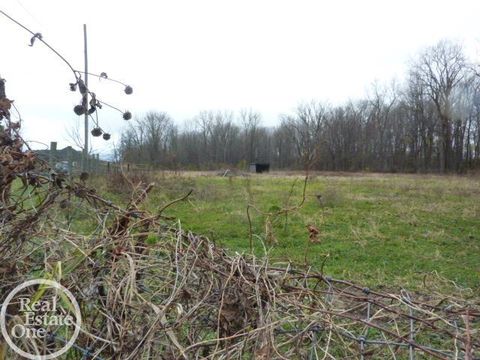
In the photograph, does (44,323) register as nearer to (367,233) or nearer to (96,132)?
(96,132)

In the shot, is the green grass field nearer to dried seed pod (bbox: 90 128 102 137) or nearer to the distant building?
dried seed pod (bbox: 90 128 102 137)

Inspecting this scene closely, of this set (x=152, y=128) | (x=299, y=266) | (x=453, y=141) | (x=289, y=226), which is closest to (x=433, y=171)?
(x=453, y=141)

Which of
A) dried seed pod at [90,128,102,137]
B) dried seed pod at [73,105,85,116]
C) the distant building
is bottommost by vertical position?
the distant building

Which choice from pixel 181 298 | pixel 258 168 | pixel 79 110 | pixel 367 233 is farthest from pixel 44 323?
pixel 258 168

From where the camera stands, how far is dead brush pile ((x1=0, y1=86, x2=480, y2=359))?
127cm

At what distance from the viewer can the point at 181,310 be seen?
128cm

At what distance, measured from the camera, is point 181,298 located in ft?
4.43

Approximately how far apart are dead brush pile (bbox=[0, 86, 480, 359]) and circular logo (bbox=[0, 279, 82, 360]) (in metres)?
0.03

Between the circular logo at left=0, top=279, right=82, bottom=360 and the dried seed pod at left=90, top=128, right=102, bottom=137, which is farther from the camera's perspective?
the dried seed pod at left=90, top=128, right=102, bottom=137

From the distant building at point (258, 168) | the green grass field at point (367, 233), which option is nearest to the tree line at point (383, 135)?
the distant building at point (258, 168)

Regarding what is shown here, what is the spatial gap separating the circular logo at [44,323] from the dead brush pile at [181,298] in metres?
0.03

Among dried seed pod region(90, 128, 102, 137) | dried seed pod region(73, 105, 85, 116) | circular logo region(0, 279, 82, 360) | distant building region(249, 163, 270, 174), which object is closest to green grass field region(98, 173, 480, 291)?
dried seed pod region(90, 128, 102, 137)

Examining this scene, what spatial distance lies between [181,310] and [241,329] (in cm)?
21

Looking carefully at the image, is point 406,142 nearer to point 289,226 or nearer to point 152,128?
point 152,128
